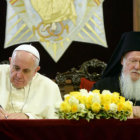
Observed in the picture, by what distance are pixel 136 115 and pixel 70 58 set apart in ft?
7.48

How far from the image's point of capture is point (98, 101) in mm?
2537

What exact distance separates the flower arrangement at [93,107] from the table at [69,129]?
47 mm

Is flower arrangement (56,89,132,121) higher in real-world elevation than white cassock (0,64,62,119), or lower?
higher

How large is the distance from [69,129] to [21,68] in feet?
4.44

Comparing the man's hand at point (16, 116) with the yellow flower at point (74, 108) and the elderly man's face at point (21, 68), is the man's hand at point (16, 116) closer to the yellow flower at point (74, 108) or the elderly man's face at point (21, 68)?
the elderly man's face at point (21, 68)

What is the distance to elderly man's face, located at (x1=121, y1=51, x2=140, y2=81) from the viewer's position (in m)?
4.27

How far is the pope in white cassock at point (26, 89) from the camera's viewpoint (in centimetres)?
370

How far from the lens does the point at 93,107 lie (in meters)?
2.50

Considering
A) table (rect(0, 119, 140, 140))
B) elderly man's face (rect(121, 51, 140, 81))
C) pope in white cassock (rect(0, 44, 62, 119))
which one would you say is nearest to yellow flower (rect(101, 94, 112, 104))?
table (rect(0, 119, 140, 140))

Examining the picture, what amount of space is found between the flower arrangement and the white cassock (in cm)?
116

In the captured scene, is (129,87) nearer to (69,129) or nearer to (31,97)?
(31,97)

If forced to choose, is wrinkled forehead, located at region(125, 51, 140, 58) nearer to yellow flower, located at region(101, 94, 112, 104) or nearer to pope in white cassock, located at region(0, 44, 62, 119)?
pope in white cassock, located at region(0, 44, 62, 119)

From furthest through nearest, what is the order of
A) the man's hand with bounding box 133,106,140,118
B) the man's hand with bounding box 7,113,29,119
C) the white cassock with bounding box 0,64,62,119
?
the white cassock with bounding box 0,64,62,119
the man's hand with bounding box 133,106,140,118
the man's hand with bounding box 7,113,29,119

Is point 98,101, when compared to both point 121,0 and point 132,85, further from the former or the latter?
point 121,0
